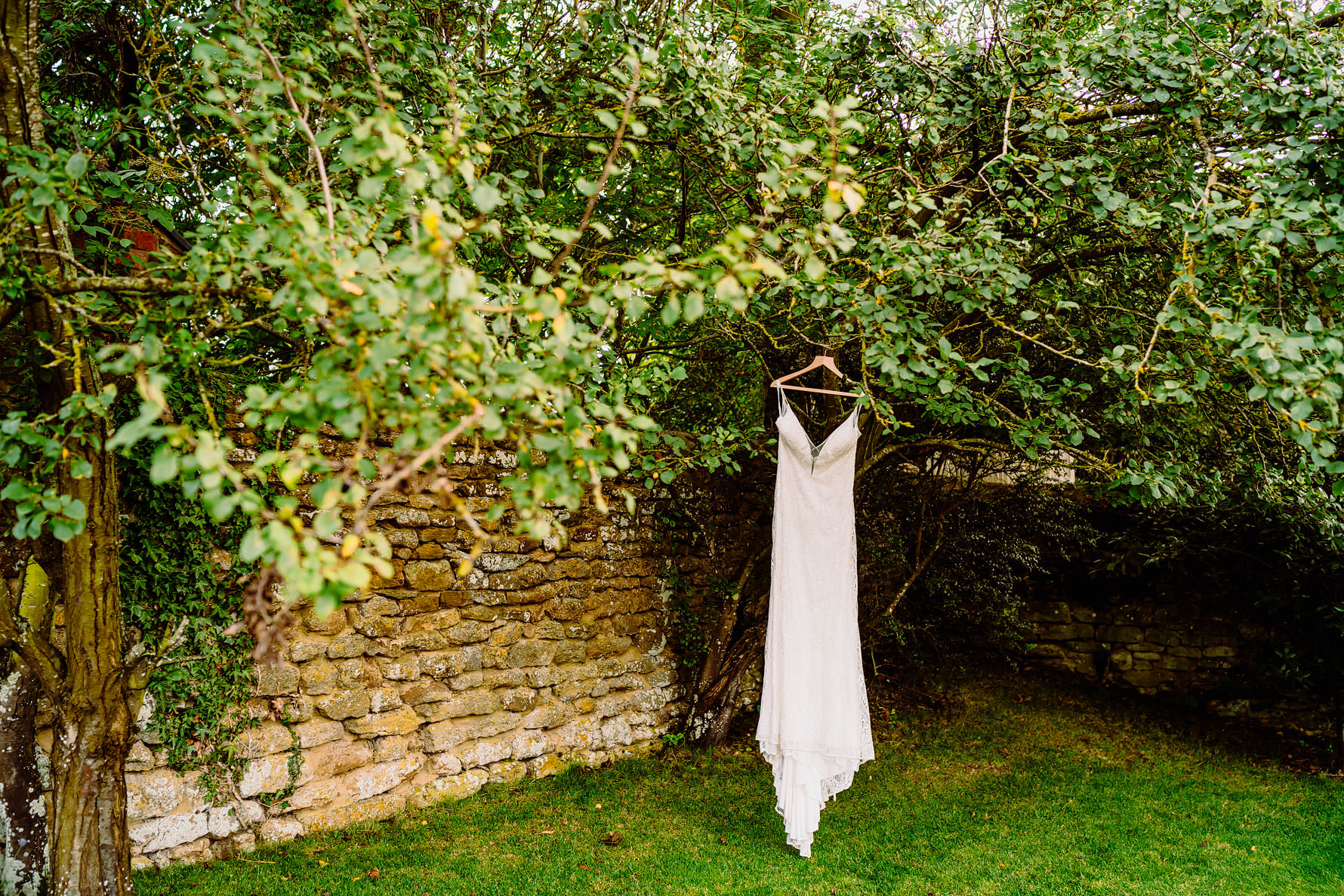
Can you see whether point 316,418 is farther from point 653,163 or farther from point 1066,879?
point 1066,879

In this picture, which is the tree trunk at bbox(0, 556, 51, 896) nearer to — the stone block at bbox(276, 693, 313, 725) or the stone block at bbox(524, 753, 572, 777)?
the stone block at bbox(276, 693, 313, 725)

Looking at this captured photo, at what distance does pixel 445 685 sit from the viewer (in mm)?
4621

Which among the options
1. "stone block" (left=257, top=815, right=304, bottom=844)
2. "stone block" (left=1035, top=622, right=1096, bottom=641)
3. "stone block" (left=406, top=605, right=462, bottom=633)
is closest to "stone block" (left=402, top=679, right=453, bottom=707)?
"stone block" (left=406, top=605, right=462, bottom=633)

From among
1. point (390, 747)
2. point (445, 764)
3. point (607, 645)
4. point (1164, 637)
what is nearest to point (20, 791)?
point (390, 747)

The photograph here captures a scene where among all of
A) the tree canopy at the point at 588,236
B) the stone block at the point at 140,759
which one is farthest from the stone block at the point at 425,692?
the stone block at the point at 140,759

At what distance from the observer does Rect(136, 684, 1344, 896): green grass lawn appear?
380cm

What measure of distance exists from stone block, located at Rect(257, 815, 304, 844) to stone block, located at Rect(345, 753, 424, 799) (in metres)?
0.28

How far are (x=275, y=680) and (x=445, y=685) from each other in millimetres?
1005

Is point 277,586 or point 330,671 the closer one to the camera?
point 277,586

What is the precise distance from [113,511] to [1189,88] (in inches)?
175

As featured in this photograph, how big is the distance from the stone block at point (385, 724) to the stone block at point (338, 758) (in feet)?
0.24

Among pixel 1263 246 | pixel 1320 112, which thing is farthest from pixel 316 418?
pixel 1320 112

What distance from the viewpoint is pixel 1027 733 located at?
21.3 feet

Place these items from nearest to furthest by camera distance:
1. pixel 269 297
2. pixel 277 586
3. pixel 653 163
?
pixel 269 297
pixel 277 586
pixel 653 163
